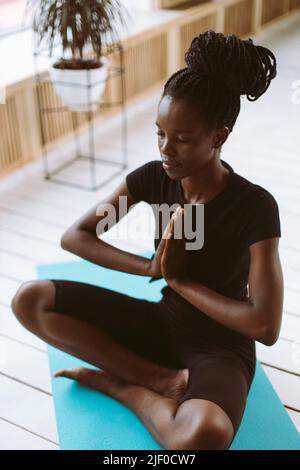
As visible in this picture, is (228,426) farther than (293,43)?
No

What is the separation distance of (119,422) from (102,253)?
1.54 feet

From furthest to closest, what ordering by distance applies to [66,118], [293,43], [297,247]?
[293,43] → [66,118] → [297,247]

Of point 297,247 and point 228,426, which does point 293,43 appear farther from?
point 228,426

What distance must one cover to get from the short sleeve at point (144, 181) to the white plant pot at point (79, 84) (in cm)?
146

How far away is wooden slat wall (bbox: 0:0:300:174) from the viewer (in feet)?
10.4

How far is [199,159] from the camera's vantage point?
1384mm

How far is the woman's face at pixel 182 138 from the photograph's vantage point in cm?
132

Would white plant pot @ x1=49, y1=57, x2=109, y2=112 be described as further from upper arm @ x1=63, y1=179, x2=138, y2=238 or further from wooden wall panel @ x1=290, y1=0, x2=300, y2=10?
wooden wall panel @ x1=290, y1=0, x2=300, y2=10

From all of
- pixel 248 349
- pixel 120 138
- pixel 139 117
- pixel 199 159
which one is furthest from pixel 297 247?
pixel 139 117

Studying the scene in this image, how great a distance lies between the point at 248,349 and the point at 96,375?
466 millimetres

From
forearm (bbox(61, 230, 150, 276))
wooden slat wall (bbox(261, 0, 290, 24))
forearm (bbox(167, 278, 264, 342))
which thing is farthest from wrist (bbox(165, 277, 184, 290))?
wooden slat wall (bbox(261, 0, 290, 24))

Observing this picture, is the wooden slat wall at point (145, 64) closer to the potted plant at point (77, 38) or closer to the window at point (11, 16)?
the window at point (11, 16)

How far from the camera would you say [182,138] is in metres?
1.34

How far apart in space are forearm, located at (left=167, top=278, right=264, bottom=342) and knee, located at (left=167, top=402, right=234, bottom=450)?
0.21 metres
